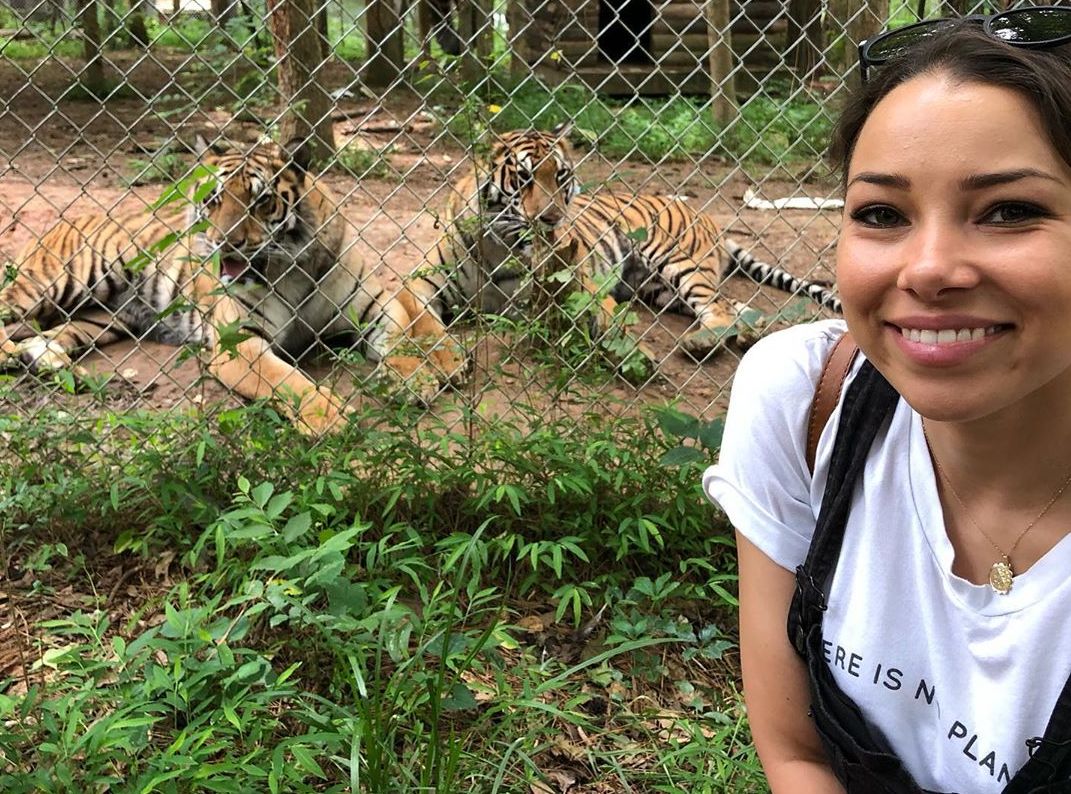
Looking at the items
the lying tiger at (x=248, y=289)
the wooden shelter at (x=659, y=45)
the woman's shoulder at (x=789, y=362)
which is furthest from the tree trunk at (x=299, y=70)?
the wooden shelter at (x=659, y=45)

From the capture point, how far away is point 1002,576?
143cm

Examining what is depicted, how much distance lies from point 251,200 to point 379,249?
129 cm

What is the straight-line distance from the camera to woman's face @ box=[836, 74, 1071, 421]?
1.23 m

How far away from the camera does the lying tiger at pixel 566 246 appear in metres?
4.29

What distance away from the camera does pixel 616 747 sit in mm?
2480

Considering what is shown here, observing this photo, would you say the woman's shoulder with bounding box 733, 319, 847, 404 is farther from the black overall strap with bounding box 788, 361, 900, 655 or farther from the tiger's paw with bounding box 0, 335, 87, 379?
the tiger's paw with bounding box 0, 335, 87, 379

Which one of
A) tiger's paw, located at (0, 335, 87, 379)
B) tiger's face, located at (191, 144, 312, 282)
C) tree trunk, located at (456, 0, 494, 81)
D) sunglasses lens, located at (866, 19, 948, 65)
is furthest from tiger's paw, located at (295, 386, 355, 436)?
sunglasses lens, located at (866, 19, 948, 65)

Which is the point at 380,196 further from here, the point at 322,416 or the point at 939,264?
the point at 939,264

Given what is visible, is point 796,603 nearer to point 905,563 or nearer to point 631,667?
point 905,563

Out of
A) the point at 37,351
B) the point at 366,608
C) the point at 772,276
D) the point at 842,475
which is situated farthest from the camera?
the point at 772,276

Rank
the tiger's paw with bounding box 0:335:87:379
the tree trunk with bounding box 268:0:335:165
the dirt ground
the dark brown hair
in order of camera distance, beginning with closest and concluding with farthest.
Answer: the dark brown hair
the dirt ground
the tiger's paw with bounding box 0:335:87:379
the tree trunk with bounding box 268:0:335:165

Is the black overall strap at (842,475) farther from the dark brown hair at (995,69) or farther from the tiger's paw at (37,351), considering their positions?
the tiger's paw at (37,351)

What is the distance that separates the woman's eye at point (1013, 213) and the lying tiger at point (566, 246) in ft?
6.62

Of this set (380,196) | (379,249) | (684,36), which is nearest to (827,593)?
(379,249)
